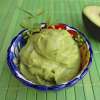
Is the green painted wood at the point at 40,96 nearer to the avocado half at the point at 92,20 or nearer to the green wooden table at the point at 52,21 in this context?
the green wooden table at the point at 52,21

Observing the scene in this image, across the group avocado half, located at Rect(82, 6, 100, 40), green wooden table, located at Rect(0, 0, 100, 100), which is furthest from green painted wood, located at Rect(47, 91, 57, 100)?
avocado half, located at Rect(82, 6, 100, 40)

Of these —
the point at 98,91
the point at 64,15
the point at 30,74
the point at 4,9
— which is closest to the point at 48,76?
the point at 30,74

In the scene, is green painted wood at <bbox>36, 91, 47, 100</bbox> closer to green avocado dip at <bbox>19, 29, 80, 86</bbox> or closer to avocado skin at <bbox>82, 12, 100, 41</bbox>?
green avocado dip at <bbox>19, 29, 80, 86</bbox>

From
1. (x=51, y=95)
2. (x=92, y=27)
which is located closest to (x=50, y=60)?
(x=51, y=95)

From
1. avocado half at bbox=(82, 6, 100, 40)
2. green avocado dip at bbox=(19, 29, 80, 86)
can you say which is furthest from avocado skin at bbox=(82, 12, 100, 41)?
green avocado dip at bbox=(19, 29, 80, 86)

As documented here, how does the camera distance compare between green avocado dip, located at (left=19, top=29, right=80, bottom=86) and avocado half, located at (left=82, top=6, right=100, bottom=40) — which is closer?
green avocado dip, located at (left=19, top=29, right=80, bottom=86)

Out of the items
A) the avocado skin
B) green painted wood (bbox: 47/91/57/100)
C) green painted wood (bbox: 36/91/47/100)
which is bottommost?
green painted wood (bbox: 47/91/57/100)

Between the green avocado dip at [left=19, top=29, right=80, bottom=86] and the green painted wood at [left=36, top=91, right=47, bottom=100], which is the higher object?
the green avocado dip at [left=19, top=29, right=80, bottom=86]

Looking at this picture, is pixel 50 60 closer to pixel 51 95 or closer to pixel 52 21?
pixel 51 95
